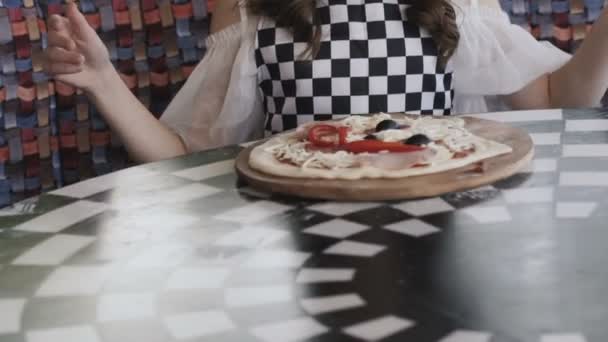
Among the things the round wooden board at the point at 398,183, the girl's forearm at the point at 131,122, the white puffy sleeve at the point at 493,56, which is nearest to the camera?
the round wooden board at the point at 398,183

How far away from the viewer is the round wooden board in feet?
3.41

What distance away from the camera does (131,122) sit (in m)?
1.64

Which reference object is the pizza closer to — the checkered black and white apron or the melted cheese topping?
the melted cheese topping

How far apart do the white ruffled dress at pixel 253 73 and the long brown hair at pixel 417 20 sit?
6 centimetres

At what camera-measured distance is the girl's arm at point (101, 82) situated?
55.8 inches

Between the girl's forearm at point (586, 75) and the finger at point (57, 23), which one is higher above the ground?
the finger at point (57, 23)

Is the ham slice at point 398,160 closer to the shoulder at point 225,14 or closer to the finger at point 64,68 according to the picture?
the finger at point 64,68

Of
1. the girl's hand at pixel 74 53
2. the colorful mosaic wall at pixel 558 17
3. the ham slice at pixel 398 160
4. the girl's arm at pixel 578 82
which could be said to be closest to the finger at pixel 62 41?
the girl's hand at pixel 74 53

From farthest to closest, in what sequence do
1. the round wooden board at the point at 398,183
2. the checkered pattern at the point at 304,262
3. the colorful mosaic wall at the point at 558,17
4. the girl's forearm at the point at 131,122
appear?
the colorful mosaic wall at the point at 558,17 < the girl's forearm at the point at 131,122 < the round wooden board at the point at 398,183 < the checkered pattern at the point at 304,262

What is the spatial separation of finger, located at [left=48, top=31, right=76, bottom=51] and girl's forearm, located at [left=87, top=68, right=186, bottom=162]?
0.16m

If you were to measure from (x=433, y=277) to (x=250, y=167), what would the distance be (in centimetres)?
44

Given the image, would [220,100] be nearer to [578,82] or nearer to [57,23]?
[57,23]

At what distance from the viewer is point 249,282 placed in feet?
2.65

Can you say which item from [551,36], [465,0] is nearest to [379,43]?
[465,0]
